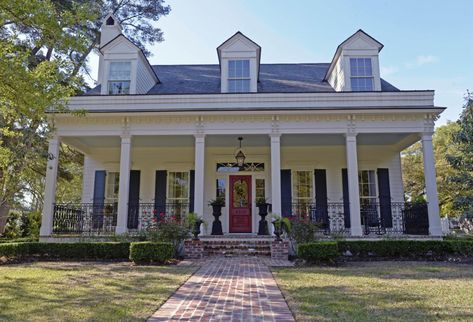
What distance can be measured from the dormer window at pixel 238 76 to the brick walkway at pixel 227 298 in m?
7.35

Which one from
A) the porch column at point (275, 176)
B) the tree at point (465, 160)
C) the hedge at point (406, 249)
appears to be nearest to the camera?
the hedge at point (406, 249)

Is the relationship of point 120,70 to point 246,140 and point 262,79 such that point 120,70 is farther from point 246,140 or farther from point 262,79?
point 262,79

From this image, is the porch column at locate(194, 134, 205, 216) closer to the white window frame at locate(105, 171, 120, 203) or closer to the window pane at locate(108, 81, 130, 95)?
the window pane at locate(108, 81, 130, 95)

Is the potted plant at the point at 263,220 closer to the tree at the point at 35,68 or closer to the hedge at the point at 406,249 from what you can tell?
the hedge at the point at 406,249

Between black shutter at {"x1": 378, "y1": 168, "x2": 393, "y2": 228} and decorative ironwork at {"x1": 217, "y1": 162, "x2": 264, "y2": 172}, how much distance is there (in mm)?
4661

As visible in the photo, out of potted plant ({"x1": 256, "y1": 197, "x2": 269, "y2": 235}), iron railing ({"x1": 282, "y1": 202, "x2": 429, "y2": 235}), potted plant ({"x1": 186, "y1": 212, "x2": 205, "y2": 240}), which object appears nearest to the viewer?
potted plant ({"x1": 186, "y1": 212, "x2": 205, "y2": 240})

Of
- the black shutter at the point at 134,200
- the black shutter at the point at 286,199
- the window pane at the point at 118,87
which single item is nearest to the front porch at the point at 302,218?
the black shutter at the point at 134,200

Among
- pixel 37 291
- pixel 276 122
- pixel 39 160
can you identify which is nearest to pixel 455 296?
pixel 37 291

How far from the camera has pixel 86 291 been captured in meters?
5.71

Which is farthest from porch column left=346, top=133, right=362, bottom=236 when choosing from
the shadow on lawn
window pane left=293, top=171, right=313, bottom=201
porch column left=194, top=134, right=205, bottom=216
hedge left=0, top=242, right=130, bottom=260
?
hedge left=0, top=242, right=130, bottom=260

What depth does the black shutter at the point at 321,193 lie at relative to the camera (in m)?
13.4

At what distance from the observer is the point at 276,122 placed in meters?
11.6

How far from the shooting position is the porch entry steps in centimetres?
1043

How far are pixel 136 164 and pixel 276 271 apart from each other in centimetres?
853
